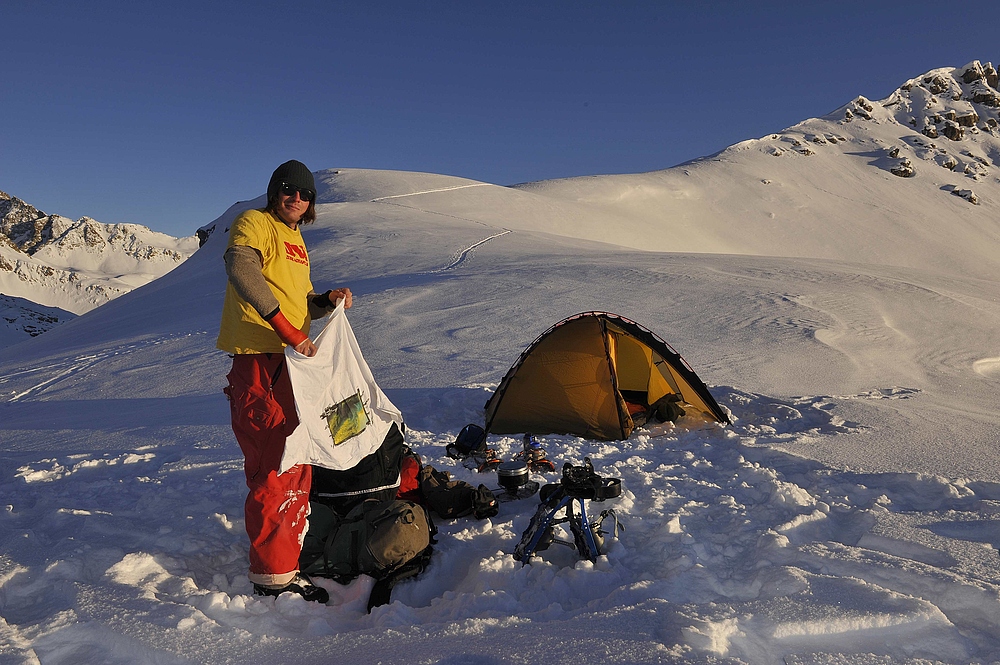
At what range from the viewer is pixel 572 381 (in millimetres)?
5984

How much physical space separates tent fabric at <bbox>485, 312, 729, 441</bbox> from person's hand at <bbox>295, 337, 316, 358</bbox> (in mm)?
3099

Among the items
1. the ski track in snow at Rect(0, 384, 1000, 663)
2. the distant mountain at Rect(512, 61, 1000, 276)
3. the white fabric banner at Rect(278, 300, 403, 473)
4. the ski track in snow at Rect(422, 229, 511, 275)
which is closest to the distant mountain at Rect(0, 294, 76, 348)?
the distant mountain at Rect(512, 61, 1000, 276)

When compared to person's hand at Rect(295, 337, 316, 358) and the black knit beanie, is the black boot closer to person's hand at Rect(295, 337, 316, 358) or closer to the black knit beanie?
person's hand at Rect(295, 337, 316, 358)

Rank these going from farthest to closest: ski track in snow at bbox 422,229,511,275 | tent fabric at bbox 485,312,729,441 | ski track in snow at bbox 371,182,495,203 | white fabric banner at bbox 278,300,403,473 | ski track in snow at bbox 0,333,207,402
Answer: ski track in snow at bbox 371,182,495,203
ski track in snow at bbox 422,229,511,275
ski track in snow at bbox 0,333,207,402
tent fabric at bbox 485,312,729,441
white fabric banner at bbox 278,300,403,473

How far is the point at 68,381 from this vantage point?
28.9 ft

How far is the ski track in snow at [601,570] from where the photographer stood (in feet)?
7.66

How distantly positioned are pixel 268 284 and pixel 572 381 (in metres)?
3.62

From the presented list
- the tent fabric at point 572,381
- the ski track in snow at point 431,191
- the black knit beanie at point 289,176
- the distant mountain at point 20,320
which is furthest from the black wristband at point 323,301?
the distant mountain at point 20,320

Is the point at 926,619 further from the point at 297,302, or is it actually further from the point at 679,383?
the point at 679,383

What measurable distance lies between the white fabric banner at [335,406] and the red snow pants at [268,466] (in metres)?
0.06

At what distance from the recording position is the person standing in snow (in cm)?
285

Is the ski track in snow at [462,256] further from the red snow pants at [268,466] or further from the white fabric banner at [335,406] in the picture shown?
the red snow pants at [268,466]

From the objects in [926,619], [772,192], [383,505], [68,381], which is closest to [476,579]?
[383,505]

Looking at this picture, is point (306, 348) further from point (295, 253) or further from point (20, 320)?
point (20, 320)
